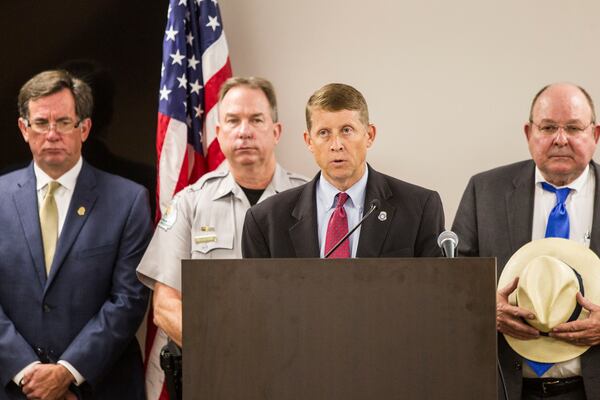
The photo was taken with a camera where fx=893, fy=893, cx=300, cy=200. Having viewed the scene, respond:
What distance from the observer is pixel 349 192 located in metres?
3.34

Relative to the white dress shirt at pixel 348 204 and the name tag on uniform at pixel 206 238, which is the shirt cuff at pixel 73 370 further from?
the white dress shirt at pixel 348 204

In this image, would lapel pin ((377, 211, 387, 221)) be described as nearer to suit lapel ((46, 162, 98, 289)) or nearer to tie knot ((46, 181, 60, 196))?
suit lapel ((46, 162, 98, 289))

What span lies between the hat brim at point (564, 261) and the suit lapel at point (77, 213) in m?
1.92

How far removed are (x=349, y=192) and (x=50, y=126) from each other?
1.60 meters

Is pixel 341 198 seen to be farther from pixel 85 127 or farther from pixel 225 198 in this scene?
pixel 85 127

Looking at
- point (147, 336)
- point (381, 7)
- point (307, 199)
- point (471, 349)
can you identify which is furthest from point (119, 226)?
point (471, 349)

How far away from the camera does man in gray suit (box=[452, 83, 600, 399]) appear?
333cm

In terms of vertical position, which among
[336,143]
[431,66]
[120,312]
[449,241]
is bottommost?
[120,312]

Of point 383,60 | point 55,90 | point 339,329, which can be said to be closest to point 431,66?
point 383,60

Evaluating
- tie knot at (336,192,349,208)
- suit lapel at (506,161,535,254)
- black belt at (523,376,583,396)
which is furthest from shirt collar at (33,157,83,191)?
black belt at (523,376,583,396)

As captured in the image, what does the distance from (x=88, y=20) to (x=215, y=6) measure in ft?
2.45

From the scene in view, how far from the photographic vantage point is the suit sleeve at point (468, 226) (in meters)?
3.62

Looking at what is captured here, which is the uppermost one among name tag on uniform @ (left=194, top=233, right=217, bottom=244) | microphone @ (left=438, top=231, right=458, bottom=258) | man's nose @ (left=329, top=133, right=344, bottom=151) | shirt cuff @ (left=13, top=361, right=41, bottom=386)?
man's nose @ (left=329, top=133, right=344, bottom=151)

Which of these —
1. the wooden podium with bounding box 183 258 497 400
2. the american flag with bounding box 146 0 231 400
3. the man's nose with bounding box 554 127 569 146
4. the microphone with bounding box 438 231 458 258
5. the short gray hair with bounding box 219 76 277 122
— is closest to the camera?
the wooden podium with bounding box 183 258 497 400
